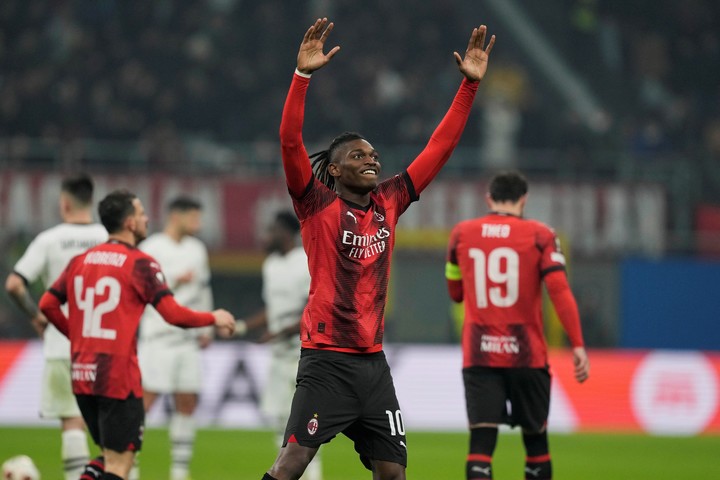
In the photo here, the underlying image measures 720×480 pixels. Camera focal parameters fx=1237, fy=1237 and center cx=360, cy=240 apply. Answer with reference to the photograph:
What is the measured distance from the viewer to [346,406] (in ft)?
18.4

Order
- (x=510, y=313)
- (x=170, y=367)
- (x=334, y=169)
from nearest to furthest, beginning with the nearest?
(x=334, y=169) < (x=510, y=313) < (x=170, y=367)

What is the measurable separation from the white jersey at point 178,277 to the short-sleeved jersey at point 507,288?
3.32 meters

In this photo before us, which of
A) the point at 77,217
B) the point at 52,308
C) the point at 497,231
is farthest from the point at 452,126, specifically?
the point at 77,217

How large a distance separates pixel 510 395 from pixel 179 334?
3568mm

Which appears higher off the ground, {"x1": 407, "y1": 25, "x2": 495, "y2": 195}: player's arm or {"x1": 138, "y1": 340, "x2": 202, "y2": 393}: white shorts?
{"x1": 407, "y1": 25, "x2": 495, "y2": 195}: player's arm

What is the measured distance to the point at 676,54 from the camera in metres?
24.6

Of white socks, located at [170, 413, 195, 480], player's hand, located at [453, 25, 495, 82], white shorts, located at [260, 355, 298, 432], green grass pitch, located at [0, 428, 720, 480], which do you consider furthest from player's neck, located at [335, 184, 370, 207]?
green grass pitch, located at [0, 428, 720, 480]

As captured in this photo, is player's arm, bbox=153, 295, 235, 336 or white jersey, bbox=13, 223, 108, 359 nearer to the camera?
player's arm, bbox=153, 295, 235, 336

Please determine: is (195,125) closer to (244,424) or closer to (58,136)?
(58,136)

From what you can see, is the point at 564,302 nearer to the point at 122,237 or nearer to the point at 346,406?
the point at 346,406

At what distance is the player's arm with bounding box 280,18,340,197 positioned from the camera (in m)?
5.38

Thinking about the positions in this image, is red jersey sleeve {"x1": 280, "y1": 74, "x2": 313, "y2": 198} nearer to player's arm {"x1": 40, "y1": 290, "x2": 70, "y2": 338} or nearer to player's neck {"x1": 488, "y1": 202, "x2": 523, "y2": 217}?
player's arm {"x1": 40, "y1": 290, "x2": 70, "y2": 338}

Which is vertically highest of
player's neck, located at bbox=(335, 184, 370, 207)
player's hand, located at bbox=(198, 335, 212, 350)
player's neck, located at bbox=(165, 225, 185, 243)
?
player's neck, located at bbox=(165, 225, 185, 243)

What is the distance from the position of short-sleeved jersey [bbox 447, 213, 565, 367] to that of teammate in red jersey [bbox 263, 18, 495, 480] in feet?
6.16
